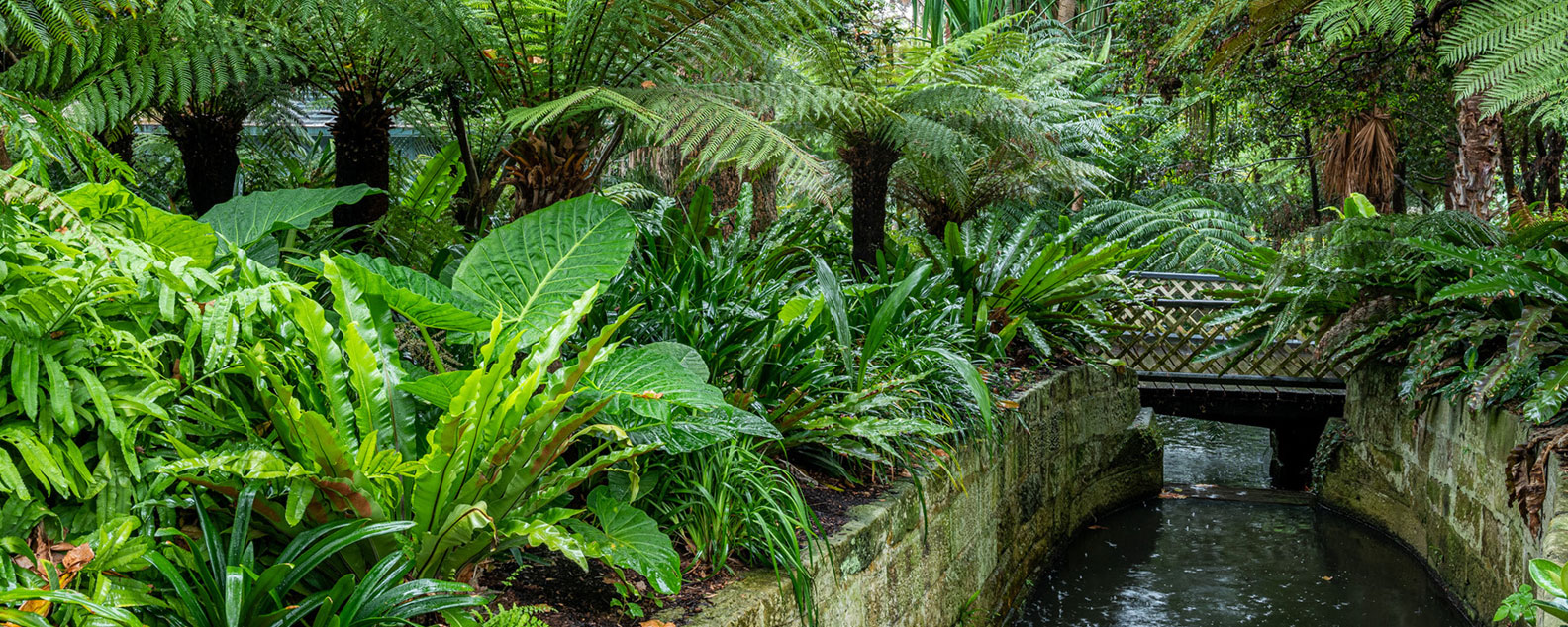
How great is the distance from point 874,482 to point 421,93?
8.42 ft

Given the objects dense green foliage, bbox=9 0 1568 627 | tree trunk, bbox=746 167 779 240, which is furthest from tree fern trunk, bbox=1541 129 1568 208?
tree trunk, bbox=746 167 779 240

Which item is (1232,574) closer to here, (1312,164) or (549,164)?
(549,164)

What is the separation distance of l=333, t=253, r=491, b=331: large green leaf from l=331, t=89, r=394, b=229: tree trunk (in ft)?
5.00

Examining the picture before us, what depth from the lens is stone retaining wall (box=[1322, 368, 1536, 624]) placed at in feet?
14.6

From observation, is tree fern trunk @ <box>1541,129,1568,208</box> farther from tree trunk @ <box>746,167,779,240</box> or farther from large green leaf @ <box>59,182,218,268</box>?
large green leaf @ <box>59,182,218,268</box>

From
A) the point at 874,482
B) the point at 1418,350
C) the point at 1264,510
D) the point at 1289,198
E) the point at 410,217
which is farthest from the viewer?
the point at 1289,198

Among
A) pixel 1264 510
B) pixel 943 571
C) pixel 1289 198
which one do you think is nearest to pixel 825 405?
pixel 943 571

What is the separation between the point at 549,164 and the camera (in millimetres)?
3414

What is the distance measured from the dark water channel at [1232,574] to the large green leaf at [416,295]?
10.5 feet

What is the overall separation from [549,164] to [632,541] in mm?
1522

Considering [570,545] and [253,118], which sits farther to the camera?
[253,118]

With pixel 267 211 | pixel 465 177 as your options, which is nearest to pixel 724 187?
pixel 465 177

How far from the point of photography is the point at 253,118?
5.25m

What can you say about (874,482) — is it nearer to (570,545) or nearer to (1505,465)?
(570,545)
